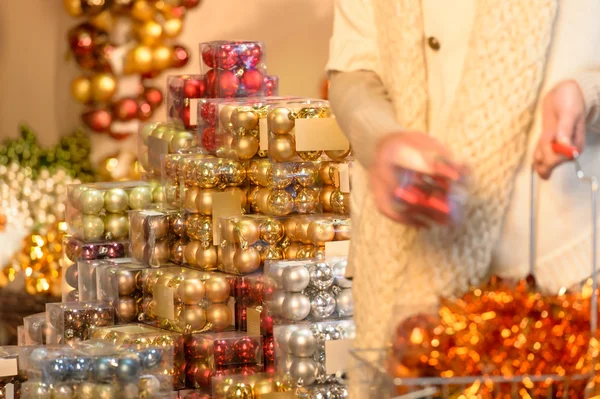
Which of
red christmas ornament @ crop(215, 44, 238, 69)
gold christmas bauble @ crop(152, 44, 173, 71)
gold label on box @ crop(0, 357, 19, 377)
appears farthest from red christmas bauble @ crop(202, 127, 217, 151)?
gold christmas bauble @ crop(152, 44, 173, 71)

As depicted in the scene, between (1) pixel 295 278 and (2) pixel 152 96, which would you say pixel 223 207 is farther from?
(2) pixel 152 96

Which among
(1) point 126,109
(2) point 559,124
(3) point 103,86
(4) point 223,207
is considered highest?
(2) point 559,124

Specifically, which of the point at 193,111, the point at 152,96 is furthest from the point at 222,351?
the point at 152,96

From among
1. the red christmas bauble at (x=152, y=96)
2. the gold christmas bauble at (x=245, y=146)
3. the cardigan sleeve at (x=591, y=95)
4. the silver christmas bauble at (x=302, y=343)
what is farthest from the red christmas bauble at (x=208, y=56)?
the cardigan sleeve at (x=591, y=95)

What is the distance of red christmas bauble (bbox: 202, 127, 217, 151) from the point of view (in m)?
2.93

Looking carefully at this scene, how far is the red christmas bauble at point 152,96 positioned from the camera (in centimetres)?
457

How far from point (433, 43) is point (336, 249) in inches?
60.9

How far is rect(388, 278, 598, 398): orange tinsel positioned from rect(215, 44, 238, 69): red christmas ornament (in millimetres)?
2271

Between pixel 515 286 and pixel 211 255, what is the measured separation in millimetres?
1968

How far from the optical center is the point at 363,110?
1014mm

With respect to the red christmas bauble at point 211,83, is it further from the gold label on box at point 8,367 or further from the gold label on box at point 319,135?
the gold label on box at point 8,367

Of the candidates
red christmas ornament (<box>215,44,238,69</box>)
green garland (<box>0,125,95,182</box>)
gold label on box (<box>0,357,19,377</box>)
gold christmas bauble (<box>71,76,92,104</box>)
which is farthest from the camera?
gold christmas bauble (<box>71,76,92,104</box>)

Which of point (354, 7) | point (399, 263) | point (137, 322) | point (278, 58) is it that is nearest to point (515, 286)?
point (399, 263)

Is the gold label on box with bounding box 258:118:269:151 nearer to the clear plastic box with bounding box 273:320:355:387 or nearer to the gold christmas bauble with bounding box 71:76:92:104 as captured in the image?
the clear plastic box with bounding box 273:320:355:387
